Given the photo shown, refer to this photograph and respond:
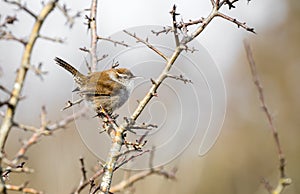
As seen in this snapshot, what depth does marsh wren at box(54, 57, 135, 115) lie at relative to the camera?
2756 mm

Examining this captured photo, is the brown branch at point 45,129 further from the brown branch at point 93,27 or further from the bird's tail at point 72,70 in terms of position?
the bird's tail at point 72,70

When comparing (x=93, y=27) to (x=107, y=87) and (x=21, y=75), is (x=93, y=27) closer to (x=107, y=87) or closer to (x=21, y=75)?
(x=21, y=75)

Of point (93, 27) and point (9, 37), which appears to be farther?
point (93, 27)

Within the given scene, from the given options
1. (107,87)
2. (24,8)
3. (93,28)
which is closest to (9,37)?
(24,8)

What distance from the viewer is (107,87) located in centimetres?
310

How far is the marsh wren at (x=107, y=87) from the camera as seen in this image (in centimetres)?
276

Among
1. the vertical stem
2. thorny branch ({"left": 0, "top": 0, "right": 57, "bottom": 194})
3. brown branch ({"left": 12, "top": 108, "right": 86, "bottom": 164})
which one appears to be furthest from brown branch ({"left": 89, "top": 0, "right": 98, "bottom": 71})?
brown branch ({"left": 12, "top": 108, "right": 86, "bottom": 164})

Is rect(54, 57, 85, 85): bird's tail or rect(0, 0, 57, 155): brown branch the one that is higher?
rect(54, 57, 85, 85): bird's tail

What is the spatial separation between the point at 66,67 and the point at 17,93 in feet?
7.97

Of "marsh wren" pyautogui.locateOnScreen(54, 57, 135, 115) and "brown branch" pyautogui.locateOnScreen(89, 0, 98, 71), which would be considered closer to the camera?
"brown branch" pyautogui.locateOnScreen(89, 0, 98, 71)

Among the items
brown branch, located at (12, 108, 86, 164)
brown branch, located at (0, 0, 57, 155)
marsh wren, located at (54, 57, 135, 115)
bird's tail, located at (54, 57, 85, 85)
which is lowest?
brown branch, located at (12, 108, 86, 164)

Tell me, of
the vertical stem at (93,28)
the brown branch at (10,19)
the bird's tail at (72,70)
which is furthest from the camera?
the bird's tail at (72,70)

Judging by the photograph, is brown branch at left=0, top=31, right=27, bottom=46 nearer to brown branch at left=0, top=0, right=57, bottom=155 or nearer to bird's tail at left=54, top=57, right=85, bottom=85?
brown branch at left=0, top=0, right=57, bottom=155

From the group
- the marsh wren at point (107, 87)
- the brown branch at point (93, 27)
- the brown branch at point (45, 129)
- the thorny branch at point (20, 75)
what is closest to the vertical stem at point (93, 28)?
the brown branch at point (93, 27)
